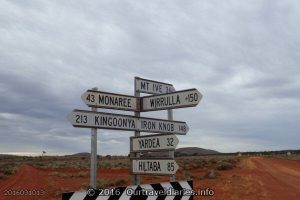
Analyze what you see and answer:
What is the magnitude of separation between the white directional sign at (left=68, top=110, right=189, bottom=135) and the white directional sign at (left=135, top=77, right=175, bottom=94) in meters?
0.74

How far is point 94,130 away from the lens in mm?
7848

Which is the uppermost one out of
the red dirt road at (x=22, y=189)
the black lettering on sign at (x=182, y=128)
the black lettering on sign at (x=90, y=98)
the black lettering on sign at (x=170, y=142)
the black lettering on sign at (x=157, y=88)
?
the black lettering on sign at (x=157, y=88)

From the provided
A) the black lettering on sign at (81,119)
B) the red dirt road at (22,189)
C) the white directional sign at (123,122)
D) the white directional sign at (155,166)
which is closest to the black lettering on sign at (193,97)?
the white directional sign at (123,122)

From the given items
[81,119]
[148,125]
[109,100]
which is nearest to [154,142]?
[148,125]

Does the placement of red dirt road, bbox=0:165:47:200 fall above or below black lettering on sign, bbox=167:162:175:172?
below

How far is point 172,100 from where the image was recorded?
8.66m

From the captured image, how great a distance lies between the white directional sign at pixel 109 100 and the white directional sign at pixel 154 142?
Answer: 716 mm

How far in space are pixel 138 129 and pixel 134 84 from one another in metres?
1.07

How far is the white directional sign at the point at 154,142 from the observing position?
7.54 meters

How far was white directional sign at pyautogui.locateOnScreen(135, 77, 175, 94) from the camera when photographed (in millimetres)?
9141

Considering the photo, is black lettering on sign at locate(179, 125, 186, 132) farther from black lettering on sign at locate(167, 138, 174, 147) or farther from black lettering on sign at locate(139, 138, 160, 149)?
black lettering on sign at locate(167, 138, 174, 147)

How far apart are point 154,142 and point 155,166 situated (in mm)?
454

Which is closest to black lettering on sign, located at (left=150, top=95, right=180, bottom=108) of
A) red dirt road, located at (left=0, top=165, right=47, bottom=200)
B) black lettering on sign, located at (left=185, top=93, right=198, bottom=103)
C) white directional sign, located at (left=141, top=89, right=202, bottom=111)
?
white directional sign, located at (left=141, top=89, right=202, bottom=111)

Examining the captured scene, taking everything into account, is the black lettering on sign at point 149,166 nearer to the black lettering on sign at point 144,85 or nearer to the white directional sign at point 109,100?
the white directional sign at point 109,100
